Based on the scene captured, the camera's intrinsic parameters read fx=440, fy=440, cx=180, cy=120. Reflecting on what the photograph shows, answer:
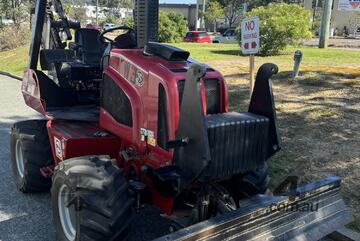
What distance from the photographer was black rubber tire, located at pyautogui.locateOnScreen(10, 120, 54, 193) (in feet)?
16.2

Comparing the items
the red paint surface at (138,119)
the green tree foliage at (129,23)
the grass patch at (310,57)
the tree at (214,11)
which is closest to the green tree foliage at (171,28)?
the green tree foliage at (129,23)

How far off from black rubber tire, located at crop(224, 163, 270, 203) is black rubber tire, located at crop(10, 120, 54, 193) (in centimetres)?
219

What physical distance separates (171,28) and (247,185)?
2707 centimetres

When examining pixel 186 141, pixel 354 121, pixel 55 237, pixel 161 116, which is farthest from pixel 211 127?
pixel 354 121

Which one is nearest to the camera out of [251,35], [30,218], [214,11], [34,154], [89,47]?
[30,218]

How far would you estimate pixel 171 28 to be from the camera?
99.0 feet

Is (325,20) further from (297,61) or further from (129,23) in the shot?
(297,61)

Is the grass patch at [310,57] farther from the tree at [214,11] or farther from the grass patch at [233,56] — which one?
the tree at [214,11]

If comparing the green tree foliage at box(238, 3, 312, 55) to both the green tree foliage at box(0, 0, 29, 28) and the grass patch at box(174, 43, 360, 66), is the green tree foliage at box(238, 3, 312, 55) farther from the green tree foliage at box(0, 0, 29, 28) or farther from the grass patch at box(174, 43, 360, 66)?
the green tree foliage at box(0, 0, 29, 28)

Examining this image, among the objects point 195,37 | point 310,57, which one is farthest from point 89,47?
point 195,37

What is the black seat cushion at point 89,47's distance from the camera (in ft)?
17.3

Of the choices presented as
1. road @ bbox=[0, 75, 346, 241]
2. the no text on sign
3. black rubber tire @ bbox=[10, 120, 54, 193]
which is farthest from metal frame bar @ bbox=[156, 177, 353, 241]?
the no text on sign

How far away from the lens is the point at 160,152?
357 cm

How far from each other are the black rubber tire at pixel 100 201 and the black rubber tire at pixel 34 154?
159 cm
